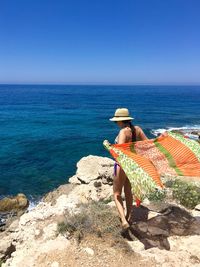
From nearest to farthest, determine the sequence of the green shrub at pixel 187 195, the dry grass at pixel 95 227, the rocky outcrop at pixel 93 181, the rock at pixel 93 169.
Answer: the dry grass at pixel 95 227, the green shrub at pixel 187 195, the rocky outcrop at pixel 93 181, the rock at pixel 93 169

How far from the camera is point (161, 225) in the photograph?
22.3ft

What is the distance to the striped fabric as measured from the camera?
5660 millimetres

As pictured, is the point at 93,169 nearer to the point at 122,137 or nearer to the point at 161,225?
the point at 161,225

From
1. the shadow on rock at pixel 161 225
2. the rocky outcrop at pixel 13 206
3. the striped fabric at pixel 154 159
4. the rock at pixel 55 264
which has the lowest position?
the rocky outcrop at pixel 13 206

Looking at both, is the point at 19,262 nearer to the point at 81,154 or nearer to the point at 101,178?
the point at 101,178

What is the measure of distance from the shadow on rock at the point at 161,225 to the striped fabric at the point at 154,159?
1.30 metres

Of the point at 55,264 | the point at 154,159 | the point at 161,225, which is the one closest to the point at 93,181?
the point at 161,225

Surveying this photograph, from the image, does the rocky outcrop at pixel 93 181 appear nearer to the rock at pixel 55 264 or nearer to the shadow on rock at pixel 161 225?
the shadow on rock at pixel 161 225

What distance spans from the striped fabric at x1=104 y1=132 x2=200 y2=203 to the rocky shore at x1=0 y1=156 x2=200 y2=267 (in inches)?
47.6

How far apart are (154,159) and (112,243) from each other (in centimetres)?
203

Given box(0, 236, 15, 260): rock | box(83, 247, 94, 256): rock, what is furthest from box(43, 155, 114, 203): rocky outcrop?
box(83, 247, 94, 256): rock

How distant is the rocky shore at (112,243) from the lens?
18.2 feet

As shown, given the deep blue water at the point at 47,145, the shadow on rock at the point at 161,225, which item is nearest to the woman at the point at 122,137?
the shadow on rock at the point at 161,225

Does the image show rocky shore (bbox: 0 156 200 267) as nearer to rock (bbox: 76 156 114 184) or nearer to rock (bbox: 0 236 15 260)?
rock (bbox: 0 236 15 260)
